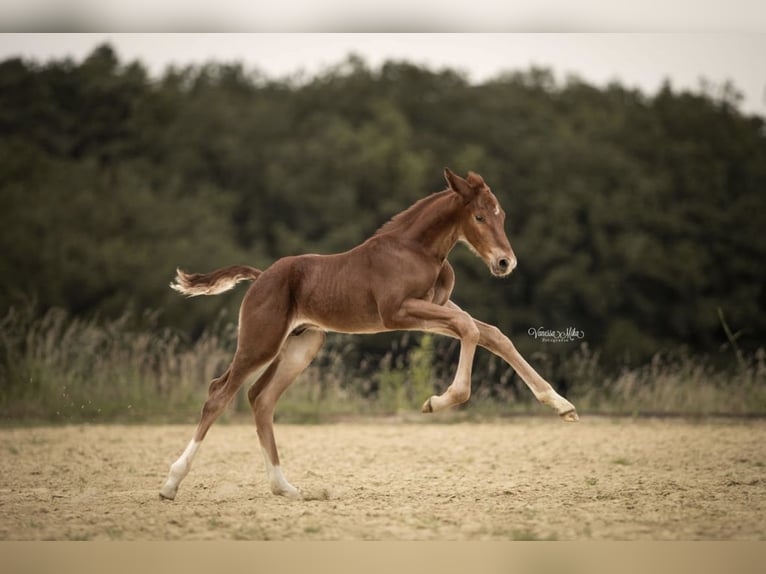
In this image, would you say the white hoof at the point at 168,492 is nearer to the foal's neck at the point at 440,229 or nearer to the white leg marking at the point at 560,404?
the foal's neck at the point at 440,229

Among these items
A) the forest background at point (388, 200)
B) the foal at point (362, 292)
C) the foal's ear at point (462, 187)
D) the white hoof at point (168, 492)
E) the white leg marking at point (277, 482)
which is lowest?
the white hoof at point (168, 492)

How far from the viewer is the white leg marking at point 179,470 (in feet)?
22.7

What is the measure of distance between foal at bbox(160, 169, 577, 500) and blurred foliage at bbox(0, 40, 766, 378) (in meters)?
8.98

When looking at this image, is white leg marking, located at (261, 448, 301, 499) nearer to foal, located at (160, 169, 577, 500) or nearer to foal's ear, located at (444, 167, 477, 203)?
foal, located at (160, 169, 577, 500)

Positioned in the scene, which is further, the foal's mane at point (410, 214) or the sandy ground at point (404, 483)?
the foal's mane at point (410, 214)

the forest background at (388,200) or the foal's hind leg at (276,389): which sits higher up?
the forest background at (388,200)

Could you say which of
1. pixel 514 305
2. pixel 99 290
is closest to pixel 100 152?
pixel 99 290

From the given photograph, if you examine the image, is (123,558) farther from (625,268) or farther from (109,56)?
(109,56)

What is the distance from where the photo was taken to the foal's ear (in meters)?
6.62

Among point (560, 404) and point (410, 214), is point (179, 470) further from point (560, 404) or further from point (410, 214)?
point (560, 404)

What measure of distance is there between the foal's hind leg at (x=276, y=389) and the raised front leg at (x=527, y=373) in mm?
1520

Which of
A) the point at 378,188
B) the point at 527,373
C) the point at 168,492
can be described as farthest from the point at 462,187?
the point at 378,188

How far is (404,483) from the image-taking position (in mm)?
7961

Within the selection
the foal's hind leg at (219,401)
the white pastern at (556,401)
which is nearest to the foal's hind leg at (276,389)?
the foal's hind leg at (219,401)
